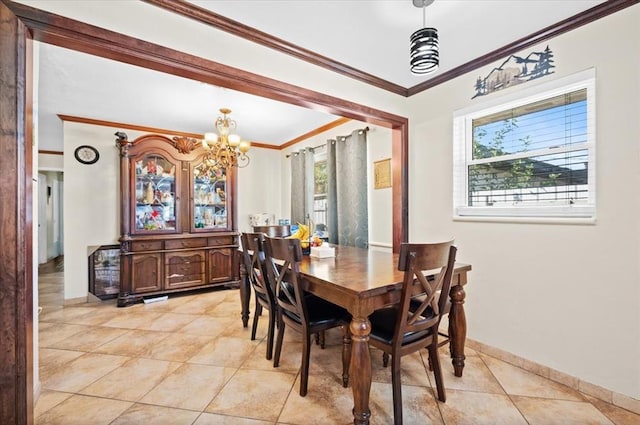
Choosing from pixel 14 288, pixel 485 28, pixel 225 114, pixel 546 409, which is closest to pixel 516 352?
pixel 546 409

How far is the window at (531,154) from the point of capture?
1.87 metres

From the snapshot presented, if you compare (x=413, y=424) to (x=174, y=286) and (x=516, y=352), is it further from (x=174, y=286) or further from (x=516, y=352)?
(x=174, y=286)

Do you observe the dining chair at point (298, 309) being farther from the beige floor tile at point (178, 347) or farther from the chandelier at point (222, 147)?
the chandelier at point (222, 147)

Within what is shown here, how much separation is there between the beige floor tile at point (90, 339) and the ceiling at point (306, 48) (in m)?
2.36

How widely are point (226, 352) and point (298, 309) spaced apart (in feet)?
3.30

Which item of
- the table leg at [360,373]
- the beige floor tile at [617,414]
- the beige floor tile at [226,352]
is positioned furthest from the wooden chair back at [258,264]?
the beige floor tile at [617,414]

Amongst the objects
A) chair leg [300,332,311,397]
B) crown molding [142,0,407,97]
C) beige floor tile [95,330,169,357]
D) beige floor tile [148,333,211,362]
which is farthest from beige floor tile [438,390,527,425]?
crown molding [142,0,407,97]

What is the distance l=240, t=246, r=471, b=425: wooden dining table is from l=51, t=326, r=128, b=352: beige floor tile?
6.66 ft

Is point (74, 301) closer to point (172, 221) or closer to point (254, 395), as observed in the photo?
point (172, 221)

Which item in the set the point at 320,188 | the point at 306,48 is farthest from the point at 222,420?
the point at 320,188

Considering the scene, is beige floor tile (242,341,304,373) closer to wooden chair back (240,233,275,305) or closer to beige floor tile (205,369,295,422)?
beige floor tile (205,369,295,422)

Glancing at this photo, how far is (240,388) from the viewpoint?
1.84 m

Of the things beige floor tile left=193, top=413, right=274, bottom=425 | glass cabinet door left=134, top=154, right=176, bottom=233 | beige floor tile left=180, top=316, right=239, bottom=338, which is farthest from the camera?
glass cabinet door left=134, top=154, right=176, bottom=233

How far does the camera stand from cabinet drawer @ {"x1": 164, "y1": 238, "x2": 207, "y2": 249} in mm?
3812
